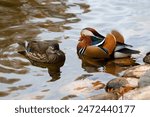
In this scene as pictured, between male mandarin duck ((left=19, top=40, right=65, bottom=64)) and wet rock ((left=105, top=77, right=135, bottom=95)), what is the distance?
205 cm

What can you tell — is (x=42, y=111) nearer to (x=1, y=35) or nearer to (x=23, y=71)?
(x=23, y=71)

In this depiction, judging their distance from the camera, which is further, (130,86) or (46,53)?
(46,53)

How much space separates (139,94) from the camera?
24.7ft

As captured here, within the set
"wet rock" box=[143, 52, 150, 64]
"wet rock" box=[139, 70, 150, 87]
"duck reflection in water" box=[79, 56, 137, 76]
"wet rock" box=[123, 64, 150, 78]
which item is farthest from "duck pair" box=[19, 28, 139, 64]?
"wet rock" box=[139, 70, 150, 87]

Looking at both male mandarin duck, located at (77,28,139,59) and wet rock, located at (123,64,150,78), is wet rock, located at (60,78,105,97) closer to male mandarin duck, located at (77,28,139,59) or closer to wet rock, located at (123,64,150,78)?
wet rock, located at (123,64,150,78)

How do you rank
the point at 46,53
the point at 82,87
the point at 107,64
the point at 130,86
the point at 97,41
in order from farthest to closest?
the point at 97,41 → the point at 107,64 → the point at 46,53 → the point at 82,87 → the point at 130,86

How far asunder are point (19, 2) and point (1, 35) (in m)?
4.04

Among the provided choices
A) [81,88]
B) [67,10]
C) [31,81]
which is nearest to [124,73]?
[81,88]

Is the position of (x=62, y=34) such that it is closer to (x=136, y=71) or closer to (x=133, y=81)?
(x=136, y=71)

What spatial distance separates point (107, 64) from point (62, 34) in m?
2.02

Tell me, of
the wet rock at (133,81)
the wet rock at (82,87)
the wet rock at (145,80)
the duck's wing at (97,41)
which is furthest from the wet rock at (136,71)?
the duck's wing at (97,41)

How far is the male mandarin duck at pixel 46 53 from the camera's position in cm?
1042

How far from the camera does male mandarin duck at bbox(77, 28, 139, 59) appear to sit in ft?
34.7

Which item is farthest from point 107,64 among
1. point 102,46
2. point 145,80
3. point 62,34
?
point 145,80
